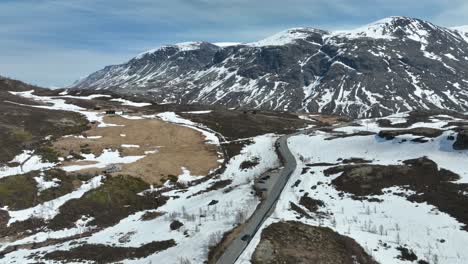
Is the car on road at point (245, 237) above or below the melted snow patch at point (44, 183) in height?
above

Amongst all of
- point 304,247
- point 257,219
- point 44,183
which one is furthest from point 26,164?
point 304,247

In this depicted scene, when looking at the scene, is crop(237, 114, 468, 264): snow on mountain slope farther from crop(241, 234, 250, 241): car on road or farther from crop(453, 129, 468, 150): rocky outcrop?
crop(241, 234, 250, 241): car on road

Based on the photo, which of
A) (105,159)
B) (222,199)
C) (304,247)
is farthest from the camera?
(105,159)

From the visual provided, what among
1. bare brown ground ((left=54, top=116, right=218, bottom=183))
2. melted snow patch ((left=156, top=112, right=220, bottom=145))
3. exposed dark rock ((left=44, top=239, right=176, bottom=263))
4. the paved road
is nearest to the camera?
the paved road

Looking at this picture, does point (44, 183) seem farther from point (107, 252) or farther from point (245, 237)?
point (245, 237)

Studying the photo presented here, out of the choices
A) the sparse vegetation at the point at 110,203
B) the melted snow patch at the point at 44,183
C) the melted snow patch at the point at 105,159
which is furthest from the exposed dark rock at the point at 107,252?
the melted snow patch at the point at 105,159

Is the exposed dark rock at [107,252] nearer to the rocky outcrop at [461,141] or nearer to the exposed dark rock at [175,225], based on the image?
the exposed dark rock at [175,225]

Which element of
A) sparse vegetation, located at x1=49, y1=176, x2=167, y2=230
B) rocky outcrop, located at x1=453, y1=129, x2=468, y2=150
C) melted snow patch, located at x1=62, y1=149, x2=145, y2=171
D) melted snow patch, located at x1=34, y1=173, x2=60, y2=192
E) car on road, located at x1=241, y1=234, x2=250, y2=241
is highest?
rocky outcrop, located at x1=453, y1=129, x2=468, y2=150

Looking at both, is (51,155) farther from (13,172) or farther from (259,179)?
(259,179)

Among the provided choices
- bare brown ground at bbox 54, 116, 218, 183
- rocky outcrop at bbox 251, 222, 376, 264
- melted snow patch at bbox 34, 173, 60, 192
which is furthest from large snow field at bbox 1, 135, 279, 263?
melted snow patch at bbox 34, 173, 60, 192
